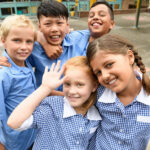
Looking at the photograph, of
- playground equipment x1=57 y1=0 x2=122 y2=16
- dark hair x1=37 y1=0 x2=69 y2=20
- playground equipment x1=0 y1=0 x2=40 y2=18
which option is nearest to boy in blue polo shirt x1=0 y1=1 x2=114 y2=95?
dark hair x1=37 y1=0 x2=69 y2=20

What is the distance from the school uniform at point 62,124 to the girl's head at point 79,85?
5 centimetres

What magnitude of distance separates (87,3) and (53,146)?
10580 millimetres

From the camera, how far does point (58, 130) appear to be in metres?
1.27

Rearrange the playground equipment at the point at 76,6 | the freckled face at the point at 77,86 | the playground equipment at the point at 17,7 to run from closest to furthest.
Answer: the freckled face at the point at 77,86, the playground equipment at the point at 17,7, the playground equipment at the point at 76,6

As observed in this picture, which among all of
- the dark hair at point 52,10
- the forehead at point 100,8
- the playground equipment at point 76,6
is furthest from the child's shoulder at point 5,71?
the playground equipment at point 76,6

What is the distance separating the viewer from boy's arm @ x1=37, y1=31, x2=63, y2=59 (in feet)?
5.38

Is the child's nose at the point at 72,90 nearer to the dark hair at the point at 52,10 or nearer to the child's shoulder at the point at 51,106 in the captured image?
the child's shoulder at the point at 51,106

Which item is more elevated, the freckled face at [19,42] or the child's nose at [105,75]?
the freckled face at [19,42]

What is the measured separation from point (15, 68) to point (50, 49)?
0.35 m

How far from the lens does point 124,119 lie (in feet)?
4.05

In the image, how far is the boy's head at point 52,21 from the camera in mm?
1635

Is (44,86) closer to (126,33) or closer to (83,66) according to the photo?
(83,66)

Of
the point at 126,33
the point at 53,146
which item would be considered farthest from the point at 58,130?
the point at 126,33

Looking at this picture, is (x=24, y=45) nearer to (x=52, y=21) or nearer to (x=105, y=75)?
(x=52, y=21)
